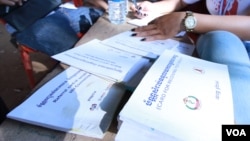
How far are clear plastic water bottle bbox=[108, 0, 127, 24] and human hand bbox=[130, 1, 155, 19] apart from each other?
0.06 meters

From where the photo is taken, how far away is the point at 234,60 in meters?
0.62

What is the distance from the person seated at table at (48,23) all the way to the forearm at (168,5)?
0.75 feet

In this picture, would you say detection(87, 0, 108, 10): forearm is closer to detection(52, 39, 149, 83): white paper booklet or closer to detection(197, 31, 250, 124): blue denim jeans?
detection(52, 39, 149, 83): white paper booklet

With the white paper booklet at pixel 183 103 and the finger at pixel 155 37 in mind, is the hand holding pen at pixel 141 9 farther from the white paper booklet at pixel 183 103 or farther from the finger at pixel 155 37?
the white paper booklet at pixel 183 103

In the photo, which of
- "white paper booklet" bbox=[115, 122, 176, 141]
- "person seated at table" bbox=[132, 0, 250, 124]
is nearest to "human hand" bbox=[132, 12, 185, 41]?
"person seated at table" bbox=[132, 0, 250, 124]

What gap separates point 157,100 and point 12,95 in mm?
1508

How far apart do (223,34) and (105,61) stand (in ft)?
1.06

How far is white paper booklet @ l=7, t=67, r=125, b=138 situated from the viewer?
482 mm

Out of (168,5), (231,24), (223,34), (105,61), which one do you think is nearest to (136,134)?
(105,61)

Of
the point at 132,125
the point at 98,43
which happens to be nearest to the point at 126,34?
the point at 98,43

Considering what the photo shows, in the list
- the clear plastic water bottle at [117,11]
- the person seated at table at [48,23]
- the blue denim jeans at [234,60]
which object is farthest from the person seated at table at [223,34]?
the person seated at table at [48,23]

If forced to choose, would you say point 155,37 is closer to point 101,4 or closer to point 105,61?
point 105,61

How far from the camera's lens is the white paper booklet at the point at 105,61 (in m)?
0.64

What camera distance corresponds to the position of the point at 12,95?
174 cm
